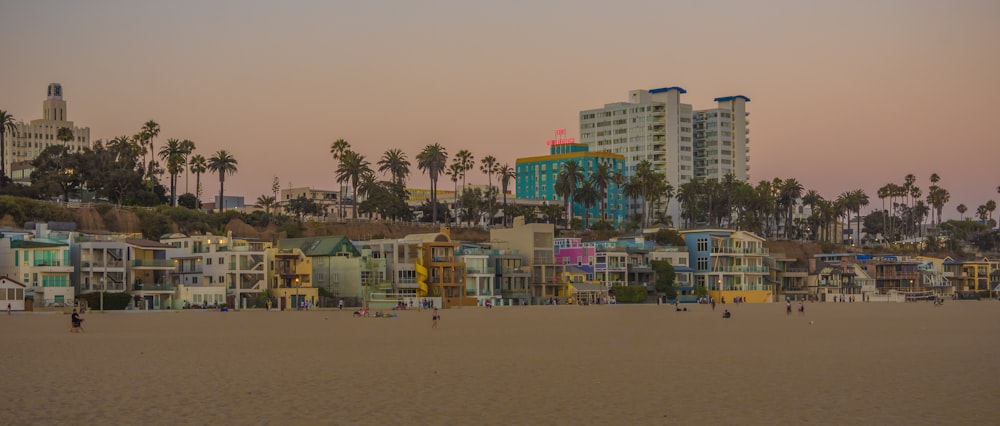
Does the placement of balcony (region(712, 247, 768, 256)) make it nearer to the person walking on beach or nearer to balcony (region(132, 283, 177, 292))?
balcony (region(132, 283, 177, 292))

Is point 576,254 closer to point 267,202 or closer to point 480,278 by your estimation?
point 480,278

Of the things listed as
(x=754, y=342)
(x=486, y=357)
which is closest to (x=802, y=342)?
(x=754, y=342)

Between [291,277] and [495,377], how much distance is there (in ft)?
215

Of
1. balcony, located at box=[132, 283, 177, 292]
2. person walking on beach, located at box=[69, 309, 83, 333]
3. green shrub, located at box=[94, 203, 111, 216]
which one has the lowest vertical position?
person walking on beach, located at box=[69, 309, 83, 333]

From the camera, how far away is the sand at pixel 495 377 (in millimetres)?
23109

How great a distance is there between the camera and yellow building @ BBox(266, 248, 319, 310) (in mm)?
90938

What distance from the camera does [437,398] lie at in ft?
84.4

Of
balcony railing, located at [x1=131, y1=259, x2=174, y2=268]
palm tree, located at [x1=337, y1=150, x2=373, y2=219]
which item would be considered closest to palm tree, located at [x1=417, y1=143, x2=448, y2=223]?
palm tree, located at [x1=337, y1=150, x2=373, y2=219]

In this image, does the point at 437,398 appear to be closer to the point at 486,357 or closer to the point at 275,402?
the point at 275,402

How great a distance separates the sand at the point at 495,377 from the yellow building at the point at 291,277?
124 feet

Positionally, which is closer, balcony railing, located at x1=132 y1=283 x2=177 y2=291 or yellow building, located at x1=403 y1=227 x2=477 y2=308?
balcony railing, located at x1=132 y1=283 x2=177 y2=291

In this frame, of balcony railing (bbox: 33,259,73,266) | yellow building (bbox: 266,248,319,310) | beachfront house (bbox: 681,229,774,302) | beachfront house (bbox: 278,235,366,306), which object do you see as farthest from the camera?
beachfront house (bbox: 681,229,774,302)

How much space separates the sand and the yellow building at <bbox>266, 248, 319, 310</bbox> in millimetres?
37866

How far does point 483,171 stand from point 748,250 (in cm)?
6161
